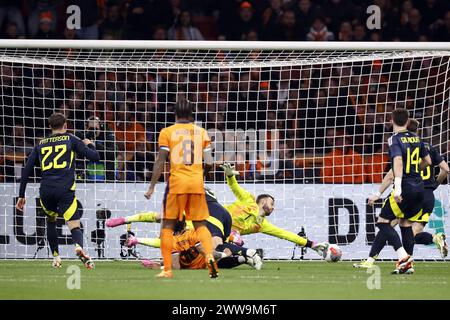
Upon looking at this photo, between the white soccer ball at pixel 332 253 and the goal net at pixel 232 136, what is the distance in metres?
1.18

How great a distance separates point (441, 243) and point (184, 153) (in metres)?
4.53

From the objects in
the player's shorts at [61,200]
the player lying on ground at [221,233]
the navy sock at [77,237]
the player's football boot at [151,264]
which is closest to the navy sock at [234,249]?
the player lying on ground at [221,233]

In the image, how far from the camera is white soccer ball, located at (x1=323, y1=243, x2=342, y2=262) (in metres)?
13.6

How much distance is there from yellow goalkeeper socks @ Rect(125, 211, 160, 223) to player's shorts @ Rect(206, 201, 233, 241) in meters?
1.28

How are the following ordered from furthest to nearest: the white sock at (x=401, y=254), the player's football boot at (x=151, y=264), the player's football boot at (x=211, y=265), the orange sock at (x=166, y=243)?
the player's football boot at (x=151, y=264)
the white sock at (x=401, y=254)
the orange sock at (x=166, y=243)
the player's football boot at (x=211, y=265)

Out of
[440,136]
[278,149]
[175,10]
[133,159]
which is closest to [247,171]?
[278,149]

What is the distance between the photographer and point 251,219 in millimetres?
13703

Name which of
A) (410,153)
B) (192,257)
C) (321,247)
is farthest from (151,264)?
(410,153)

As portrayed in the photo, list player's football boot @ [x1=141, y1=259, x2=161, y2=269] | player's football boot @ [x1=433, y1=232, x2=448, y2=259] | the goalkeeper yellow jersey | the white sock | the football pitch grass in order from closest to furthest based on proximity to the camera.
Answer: the football pitch grass, the white sock, player's football boot @ [x1=141, y1=259, x2=161, y2=269], the goalkeeper yellow jersey, player's football boot @ [x1=433, y1=232, x2=448, y2=259]

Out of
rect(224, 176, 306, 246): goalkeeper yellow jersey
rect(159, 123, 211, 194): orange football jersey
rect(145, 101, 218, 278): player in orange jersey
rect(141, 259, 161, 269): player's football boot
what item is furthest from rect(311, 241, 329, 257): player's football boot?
rect(159, 123, 211, 194): orange football jersey

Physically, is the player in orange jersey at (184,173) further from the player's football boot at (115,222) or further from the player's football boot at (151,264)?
the player's football boot at (115,222)

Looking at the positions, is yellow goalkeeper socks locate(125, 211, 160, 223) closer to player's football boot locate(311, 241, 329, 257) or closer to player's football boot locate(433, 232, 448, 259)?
player's football boot locate(311, 241, 329, 257)

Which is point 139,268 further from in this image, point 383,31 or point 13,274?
point 383,31

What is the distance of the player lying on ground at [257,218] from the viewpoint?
537 inches
